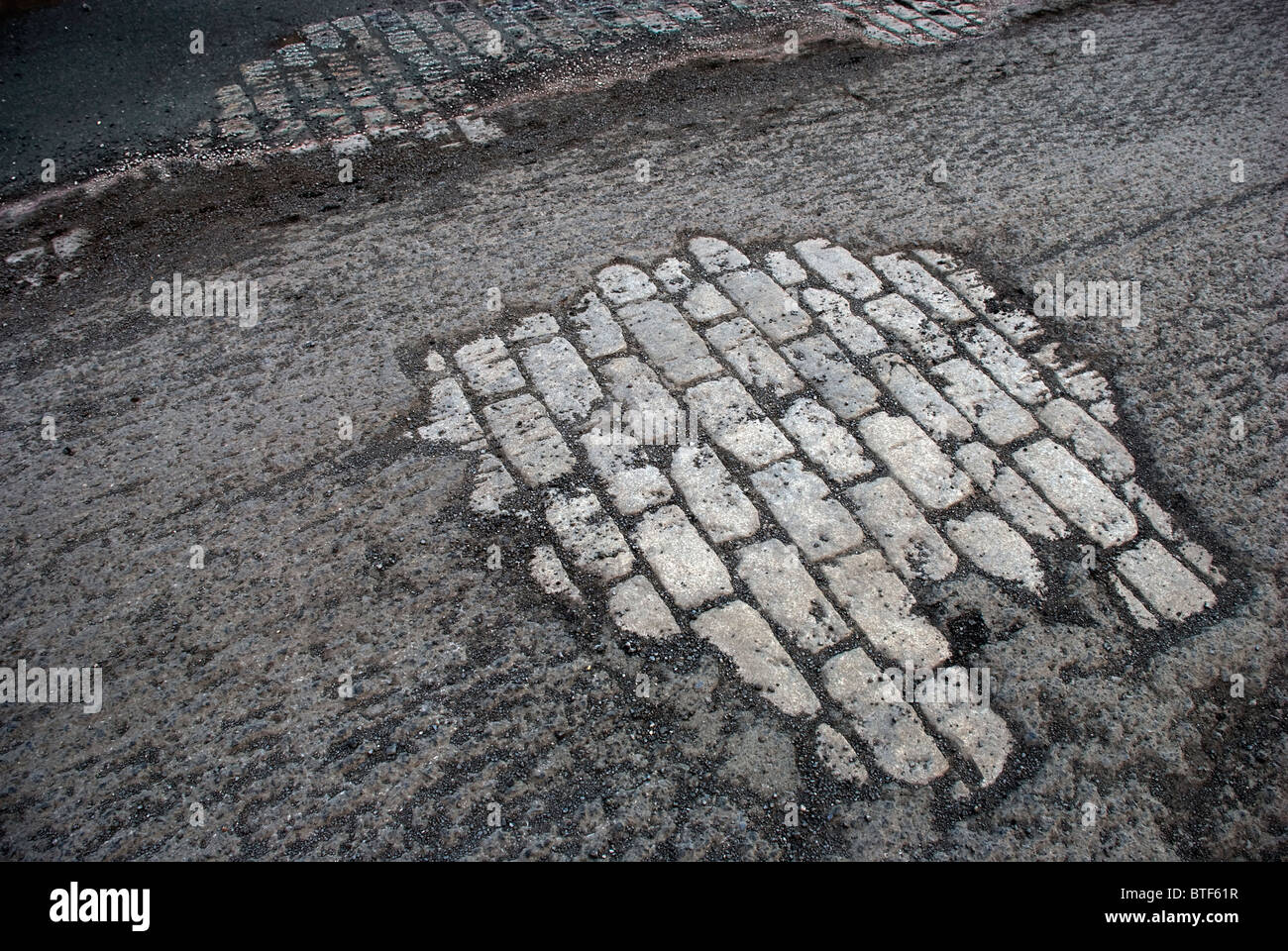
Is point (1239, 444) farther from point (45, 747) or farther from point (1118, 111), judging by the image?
point (45, 747)

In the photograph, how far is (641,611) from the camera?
3459 millimetres

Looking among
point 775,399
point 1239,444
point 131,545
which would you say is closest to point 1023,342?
point 1239,444

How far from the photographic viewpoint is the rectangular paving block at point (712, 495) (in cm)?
377

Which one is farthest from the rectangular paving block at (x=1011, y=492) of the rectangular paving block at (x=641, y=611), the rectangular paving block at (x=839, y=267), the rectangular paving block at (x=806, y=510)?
the rectangular paving block at (x=641, y=611)

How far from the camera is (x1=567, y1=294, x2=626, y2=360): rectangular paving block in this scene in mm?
4645

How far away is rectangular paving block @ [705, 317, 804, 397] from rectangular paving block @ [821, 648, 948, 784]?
1651 millimetres

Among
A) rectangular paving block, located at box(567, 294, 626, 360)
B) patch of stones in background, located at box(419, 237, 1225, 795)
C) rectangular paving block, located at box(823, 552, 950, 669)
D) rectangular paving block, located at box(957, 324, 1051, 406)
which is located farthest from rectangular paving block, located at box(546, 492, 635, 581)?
rectangular paving block, located at box(957, 324, 1051, 406)

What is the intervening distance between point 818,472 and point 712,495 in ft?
1.83

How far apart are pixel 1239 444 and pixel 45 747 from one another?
217 inches

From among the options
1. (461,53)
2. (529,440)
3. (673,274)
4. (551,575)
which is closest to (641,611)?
(551,575)

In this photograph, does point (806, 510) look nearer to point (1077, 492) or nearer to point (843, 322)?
point (1077, 492)

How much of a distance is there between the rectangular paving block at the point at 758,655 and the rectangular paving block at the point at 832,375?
1.41 m

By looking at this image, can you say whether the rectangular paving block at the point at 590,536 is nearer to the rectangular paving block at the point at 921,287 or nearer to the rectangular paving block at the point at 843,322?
the rectangular paving block at the point at 843,322
